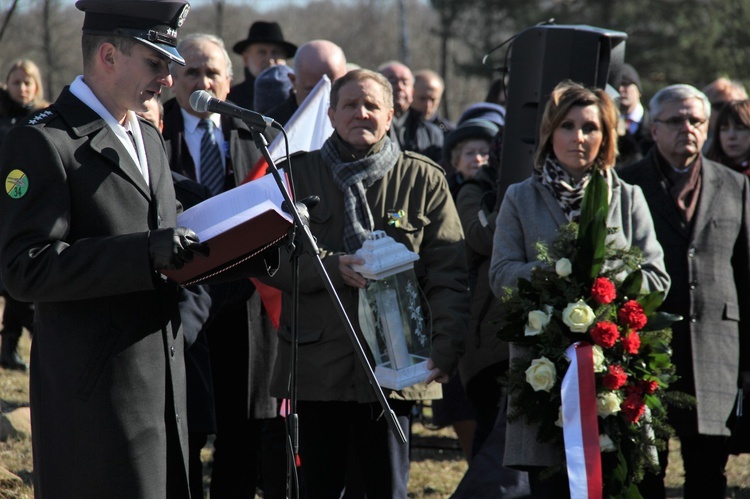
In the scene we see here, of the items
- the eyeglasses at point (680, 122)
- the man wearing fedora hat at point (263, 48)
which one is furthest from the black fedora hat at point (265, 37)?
the eyeglasses at point (680, 122)

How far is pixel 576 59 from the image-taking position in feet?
16.8

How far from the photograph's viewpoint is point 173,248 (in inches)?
107

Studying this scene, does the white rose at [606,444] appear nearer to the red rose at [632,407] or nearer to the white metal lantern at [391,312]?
the red rose at [632,407]

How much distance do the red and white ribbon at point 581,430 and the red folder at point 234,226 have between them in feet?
4.71

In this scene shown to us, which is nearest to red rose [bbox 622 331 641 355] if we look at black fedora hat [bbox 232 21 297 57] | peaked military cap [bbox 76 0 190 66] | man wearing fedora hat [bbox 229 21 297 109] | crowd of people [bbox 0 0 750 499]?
crowd of people [bbox 0 0 750 499]

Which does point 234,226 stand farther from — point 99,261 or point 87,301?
point 87,301

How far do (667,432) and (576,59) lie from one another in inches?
81.4

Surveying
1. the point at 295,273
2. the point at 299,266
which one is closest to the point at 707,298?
the point at 299,266

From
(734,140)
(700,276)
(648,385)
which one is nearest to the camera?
(648,385)

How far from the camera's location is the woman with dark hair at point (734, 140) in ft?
19.7

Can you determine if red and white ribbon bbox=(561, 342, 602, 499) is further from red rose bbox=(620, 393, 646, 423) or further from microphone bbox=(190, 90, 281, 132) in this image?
microphone bbox=(190, 90, 281, 132)

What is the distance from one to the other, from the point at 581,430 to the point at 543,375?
0.25 metres

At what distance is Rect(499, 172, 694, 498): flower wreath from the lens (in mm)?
3861

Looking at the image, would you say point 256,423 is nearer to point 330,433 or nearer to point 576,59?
point 330,433
